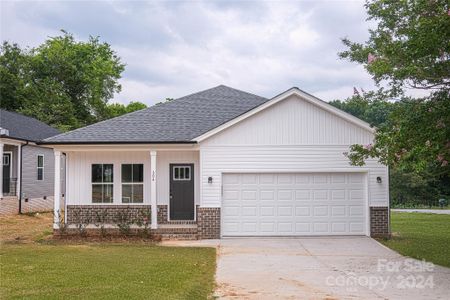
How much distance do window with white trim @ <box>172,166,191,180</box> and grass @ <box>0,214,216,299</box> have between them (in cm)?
330

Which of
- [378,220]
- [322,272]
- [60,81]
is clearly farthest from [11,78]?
[322,272]

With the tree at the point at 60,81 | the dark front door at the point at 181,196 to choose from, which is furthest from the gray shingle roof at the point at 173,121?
the tree at the point at 60,81

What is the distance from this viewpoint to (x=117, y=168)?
1706cm

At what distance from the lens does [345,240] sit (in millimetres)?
15109

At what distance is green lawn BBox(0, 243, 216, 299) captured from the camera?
7836 mm

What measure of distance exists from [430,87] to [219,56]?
13810 millimetres

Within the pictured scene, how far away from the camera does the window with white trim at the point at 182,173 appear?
674 inches

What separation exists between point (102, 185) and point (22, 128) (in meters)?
10.4

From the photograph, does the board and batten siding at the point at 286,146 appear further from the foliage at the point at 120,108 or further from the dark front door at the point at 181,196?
the foliage at the point at 120,108

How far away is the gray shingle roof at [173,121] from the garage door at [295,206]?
103 inches

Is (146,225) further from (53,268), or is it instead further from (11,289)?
(11,289)

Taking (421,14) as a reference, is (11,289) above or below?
below

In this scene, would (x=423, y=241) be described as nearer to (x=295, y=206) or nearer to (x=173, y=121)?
(x=295, y=206)

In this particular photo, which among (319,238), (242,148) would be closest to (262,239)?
(319,238)
